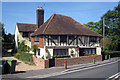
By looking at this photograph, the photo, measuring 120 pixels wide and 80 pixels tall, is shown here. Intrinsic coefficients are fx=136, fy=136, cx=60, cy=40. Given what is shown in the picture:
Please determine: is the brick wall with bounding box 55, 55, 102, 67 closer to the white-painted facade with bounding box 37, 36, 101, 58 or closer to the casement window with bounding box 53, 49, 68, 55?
the white-painted facade with bounding box 37, 36, 101, 58

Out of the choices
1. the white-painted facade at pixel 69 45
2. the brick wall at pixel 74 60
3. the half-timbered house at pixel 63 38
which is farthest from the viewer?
the half-timbered house at pixel 63 38

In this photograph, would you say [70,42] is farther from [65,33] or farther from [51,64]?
[51,64]

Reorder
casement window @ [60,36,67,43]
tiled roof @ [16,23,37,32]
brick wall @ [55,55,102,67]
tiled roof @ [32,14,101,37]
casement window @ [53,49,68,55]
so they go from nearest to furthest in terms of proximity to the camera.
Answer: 1. brick wall @ [55,55,102,67]
2. casement window @ [53,49,68,55]
3. tiled roof @ [32,14,101,37]
4. casement window @ [60,36,67,43]
5. tiled roof @ [16,23,37,32]

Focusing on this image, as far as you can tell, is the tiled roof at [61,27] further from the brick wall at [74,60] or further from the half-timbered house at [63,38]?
the brick wall at [74,60]

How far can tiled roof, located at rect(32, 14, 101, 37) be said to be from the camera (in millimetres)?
20219

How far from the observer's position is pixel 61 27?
2175 centimetres

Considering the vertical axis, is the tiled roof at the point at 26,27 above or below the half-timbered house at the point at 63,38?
above

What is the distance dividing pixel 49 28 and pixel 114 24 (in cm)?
2052

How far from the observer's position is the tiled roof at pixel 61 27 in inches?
796

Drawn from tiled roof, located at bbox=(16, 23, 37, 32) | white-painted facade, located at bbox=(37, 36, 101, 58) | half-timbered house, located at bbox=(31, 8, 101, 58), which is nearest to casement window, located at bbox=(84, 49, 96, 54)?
half-timbered house, located at bbox=(31, 8, 101, 58)

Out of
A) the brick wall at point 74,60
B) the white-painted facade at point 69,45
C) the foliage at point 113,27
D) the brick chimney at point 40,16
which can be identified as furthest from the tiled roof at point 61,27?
the foliage at point 113,27

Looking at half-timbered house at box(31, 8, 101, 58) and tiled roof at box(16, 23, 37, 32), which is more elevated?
tiled roof at box(16, 23, 37, 32)

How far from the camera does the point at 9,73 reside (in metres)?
11.8

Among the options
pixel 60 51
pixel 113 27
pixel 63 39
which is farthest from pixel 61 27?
pixel 113 27
